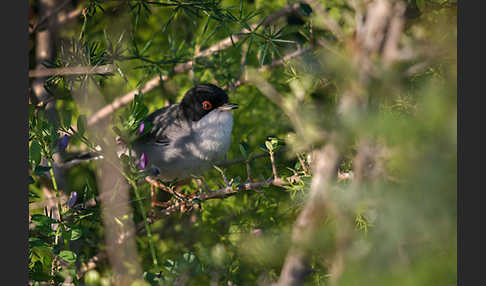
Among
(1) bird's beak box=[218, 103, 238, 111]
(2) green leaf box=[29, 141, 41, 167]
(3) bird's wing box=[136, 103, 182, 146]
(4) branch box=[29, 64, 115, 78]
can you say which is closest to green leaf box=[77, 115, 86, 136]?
(2) green leaf box=[29, 141, 41, 167]

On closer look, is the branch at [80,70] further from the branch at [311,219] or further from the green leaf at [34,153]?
the branch at [311,219]

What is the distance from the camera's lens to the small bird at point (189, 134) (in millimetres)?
2443

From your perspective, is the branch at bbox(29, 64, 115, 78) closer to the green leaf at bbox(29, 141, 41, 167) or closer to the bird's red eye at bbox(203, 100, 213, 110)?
the green leaf at bbox(29, 141, 41, 167)

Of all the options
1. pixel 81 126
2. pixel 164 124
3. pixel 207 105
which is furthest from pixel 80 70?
pixel 207 105

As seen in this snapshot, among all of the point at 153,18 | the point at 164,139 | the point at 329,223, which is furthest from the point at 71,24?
the point at 329,223

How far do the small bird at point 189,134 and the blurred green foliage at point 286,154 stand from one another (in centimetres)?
10

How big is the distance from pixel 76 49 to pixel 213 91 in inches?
37.2

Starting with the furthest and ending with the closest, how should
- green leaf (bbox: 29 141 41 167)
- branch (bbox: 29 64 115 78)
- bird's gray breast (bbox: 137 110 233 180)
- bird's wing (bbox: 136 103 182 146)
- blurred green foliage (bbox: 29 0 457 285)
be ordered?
bird's wing (bbox: 136 103 182 146) → bird's gray breast (bbox: 137 110 233 180) → branch (bbox: 29 64 115 78) → green leaf (bbox: 29 141 41 167) → blurred green foliage (bbox: 29 0 457 285)

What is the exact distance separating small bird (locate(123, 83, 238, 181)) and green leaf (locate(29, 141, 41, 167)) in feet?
3.21

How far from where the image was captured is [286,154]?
1.55 meters

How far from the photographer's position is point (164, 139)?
2.58 m

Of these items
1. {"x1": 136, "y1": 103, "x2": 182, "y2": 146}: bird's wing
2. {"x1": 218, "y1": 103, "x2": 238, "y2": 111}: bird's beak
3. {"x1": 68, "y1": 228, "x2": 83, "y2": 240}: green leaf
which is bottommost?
{"x1": 68, "y1": 228, "x2": 83, "y2": 240}: green leaf

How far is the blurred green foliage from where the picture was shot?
2.07 feet

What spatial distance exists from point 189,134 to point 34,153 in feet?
4.31
